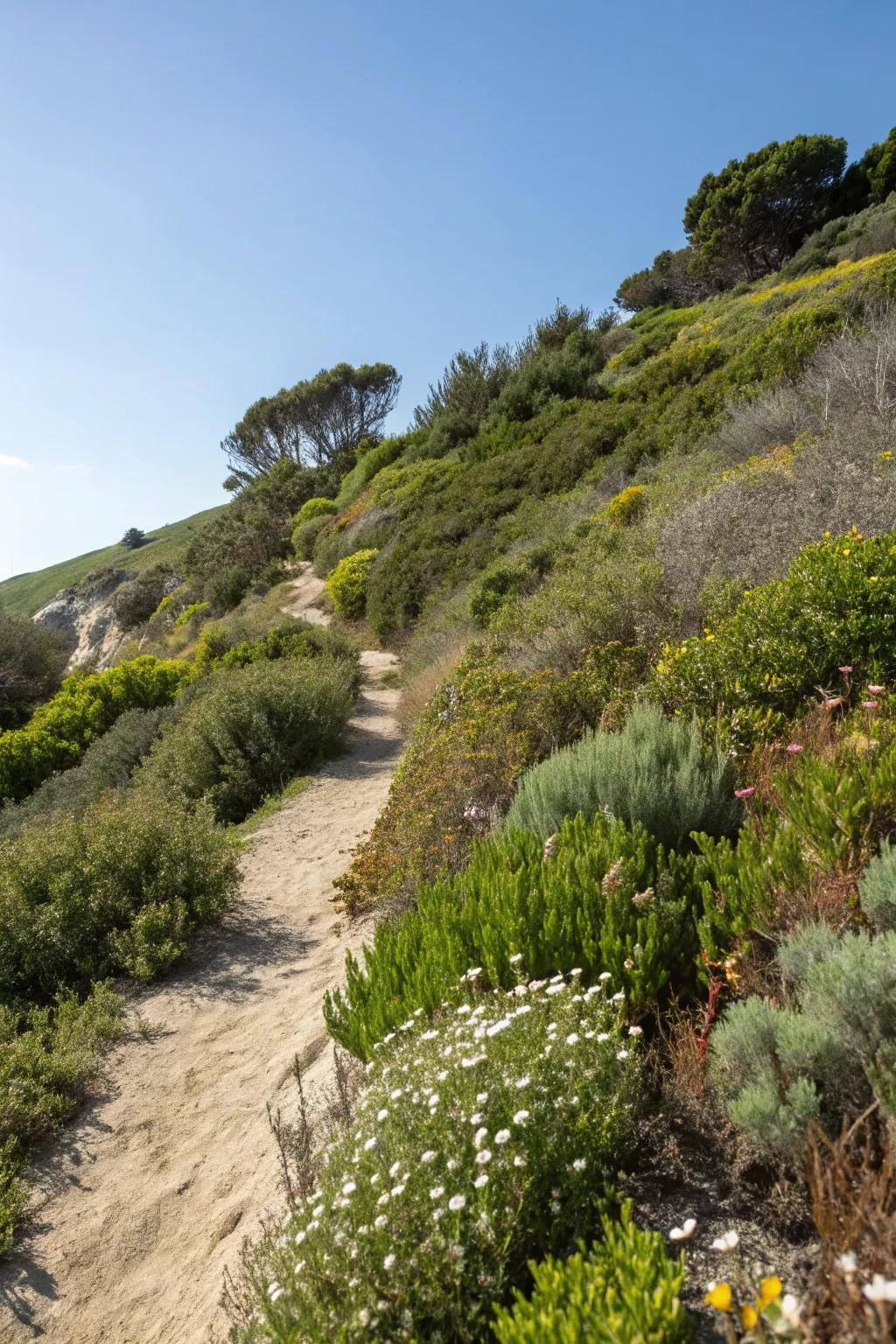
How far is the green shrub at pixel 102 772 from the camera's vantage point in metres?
10.3

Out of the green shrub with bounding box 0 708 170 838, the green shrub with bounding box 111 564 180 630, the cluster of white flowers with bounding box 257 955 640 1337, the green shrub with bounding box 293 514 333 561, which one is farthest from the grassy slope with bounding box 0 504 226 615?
the cluster of white flowers with bounding box 257 955 640 1337

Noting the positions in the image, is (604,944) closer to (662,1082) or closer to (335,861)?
(662,1082)

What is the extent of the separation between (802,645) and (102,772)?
9.63m

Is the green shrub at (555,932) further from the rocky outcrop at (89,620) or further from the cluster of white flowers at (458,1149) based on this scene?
the rocky outcrop at (89,620)

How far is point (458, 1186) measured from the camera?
76.5 inches

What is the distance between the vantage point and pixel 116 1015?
15.5 feet

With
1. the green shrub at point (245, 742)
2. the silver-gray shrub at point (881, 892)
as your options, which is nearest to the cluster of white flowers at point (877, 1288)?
the silver-gray shrub at point (881, 892)

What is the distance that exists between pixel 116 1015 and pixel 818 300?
63.4ft

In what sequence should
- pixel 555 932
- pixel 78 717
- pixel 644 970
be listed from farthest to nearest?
1. pixel 78 717
2. pixel 555 932
3. pixel 644 970

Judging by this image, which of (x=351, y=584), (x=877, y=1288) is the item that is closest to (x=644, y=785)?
(x=877, y=1288)

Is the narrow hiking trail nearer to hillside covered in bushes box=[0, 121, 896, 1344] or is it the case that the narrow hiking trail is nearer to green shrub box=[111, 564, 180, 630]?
hillside covered in bushes box=[0, 121, 896, 1344]

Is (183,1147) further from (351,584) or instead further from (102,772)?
(351,584)

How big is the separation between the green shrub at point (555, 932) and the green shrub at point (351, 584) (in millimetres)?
15576

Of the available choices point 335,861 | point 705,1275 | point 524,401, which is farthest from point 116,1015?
point 524,401
